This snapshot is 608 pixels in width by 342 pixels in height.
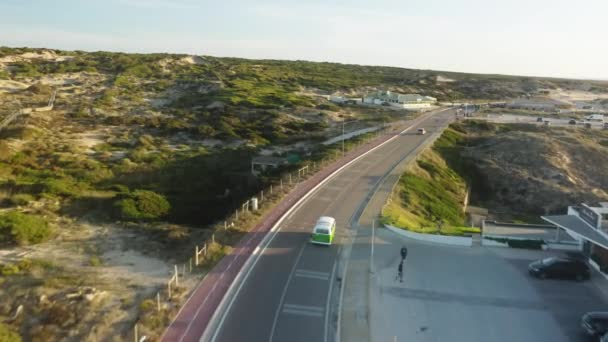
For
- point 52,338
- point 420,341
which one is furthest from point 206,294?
point 420,341

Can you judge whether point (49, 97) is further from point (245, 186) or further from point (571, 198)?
point (571, 198)

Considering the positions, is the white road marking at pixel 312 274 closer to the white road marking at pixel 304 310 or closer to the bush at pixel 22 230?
the white road marking at pixel 304 310

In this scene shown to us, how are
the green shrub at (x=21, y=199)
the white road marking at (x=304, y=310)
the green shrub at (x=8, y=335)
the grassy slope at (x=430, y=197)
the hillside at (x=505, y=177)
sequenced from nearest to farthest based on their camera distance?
1. the green shrub at (x=8, y=335)
2. the white road marking at (x=304, y=310)
3. the green shrub at (x=21, y=199)
4. the grassy slope at (x=430, y=197)
5. the hillside at (x=505, y=177)

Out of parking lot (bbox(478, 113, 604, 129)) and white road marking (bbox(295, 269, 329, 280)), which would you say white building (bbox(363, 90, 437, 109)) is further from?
white road marking (bbox(295, 269, 329, 280))

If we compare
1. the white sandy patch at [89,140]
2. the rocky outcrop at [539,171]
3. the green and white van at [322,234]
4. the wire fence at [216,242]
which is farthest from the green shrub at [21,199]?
the rocky outcrop at [539,171]

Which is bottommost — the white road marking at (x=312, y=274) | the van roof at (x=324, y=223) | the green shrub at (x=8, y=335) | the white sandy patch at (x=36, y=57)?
the green shrub at (x=8, y=335)

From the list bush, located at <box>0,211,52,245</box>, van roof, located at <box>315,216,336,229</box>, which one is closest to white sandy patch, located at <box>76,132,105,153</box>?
bush, located at <box>0,211,52,245</box>

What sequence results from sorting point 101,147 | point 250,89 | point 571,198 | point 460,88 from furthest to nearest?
point 460,88 → point 250,89 → point 101,147 → point 571,198
